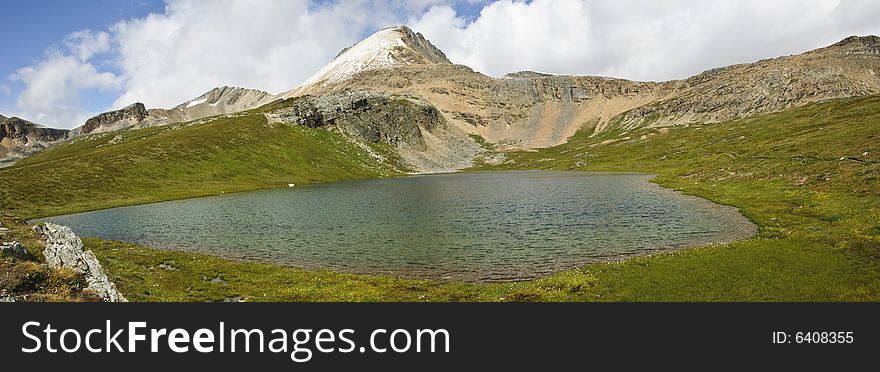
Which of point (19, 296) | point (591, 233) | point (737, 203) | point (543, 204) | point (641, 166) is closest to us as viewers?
point (19, 296)

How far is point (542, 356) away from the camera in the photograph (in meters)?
15.8

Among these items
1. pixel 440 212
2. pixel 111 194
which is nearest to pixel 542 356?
pixel 440 212

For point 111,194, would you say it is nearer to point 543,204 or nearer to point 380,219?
point 380,219

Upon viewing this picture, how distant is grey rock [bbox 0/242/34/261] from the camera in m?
23.8

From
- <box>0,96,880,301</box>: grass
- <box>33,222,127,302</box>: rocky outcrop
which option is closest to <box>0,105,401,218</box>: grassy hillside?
<box>0,96,880,301</box>: grass

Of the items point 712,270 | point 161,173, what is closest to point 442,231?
point 712,270

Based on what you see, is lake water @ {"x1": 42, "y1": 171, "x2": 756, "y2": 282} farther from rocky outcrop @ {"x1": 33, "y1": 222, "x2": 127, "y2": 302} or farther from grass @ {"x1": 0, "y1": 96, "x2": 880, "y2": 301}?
rocky outcrop @ {"x1": 33, "y1": 222, "x2": 127, "y2": 302}

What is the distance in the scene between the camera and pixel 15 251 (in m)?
24.3

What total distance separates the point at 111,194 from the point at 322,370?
121329mm

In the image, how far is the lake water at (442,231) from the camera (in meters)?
39.0

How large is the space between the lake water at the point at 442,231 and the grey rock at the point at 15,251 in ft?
60.8

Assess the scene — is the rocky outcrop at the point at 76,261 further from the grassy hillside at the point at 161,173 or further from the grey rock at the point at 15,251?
the grassy hillside at the point at 161,173

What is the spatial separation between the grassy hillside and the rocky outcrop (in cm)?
6985

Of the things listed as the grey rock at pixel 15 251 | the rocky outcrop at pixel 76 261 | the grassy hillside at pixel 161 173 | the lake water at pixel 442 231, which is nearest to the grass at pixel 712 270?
the rocky outcrop at pixel 76 261
